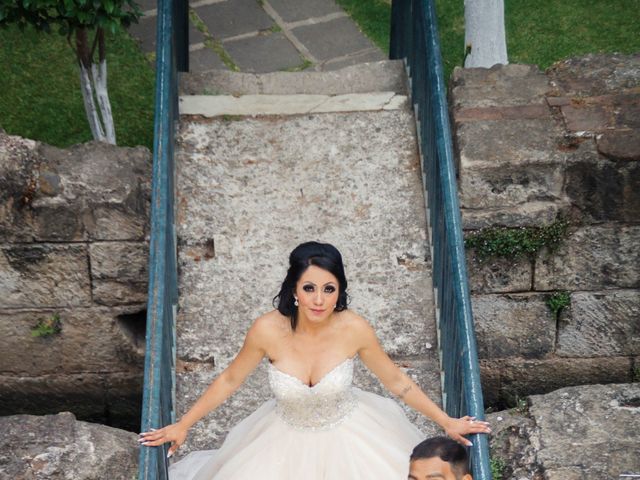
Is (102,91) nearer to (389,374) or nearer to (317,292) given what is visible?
(317,292)

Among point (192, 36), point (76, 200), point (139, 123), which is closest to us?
point (76, 200)

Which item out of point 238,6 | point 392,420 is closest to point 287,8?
point 238,6

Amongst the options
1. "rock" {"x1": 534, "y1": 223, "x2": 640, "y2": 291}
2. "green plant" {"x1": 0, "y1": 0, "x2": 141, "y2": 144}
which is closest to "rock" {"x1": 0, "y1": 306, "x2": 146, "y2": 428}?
"green plant" {"x1": 0, "y1": 0, "x2": 141, "y2": 144}

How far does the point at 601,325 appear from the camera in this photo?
6789mm

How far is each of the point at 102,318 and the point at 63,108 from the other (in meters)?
3.04

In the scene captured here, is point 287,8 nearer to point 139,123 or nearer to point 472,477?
point 139,123

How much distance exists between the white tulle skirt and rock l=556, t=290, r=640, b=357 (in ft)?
6.32

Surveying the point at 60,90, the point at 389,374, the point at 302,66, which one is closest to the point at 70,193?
the point at 389,374

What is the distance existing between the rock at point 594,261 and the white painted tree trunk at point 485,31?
220 cm

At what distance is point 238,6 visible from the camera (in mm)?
10234

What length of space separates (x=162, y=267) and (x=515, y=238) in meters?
2.17

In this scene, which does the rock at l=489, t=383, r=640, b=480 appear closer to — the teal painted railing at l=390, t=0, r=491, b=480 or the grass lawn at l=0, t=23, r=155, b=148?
the teal painted railing at l=390, t=0, r=491, b=480

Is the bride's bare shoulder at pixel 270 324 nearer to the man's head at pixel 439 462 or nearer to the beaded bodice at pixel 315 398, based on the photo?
the beaded bodice at pixel 315 398

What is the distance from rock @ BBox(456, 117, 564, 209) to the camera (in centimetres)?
618
